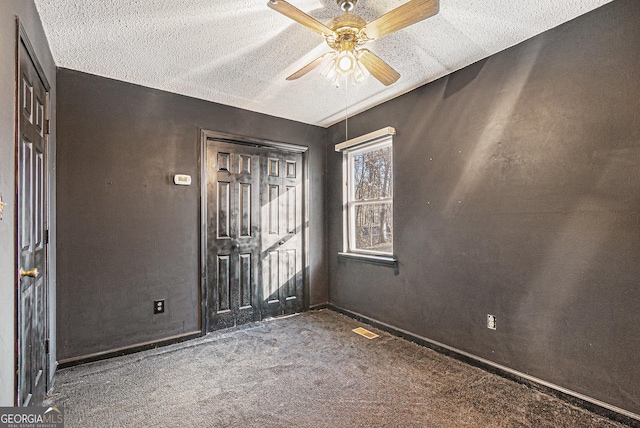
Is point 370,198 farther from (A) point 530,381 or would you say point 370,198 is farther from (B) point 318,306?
(A) point 530,381

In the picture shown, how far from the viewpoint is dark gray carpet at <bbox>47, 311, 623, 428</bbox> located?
1.89 metres

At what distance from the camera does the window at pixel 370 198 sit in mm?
3496

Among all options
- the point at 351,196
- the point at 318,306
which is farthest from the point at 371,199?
the point at 318,306

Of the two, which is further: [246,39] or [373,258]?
[373,258]

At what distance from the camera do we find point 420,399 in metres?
2.09

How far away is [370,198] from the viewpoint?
3709 mm

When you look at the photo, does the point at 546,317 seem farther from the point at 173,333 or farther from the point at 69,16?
the point at 69,16

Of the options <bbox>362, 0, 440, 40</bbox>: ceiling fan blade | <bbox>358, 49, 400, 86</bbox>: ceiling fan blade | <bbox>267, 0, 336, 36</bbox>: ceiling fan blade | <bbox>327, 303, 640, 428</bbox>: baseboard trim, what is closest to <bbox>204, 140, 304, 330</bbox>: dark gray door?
<bbox>327, 303, 640, 428</bbox>: baseboard trim

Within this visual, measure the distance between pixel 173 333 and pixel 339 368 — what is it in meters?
Answer: 1.65

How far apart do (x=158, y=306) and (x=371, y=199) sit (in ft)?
7.99

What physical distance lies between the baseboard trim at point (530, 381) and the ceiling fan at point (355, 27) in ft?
7.37

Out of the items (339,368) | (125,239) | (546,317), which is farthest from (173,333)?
(546,317)

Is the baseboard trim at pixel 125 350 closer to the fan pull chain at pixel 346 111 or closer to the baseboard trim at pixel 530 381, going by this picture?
the baseboard trim at pixel 530 381

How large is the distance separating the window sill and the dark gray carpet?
770mm
